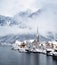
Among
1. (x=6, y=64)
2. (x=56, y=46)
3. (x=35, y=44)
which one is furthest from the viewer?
(x=35, y=44)

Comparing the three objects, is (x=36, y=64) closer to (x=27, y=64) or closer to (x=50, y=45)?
(x=27, y=64)

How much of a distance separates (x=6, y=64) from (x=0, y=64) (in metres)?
0.58

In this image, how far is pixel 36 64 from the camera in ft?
86.9

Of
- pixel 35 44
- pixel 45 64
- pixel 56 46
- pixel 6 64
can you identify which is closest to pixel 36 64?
pixel 45 64

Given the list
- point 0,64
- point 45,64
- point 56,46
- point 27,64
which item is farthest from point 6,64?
point 56,46

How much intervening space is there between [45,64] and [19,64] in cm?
273

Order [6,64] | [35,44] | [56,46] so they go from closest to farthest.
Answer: [6,64] → [56,46] → [35,44]

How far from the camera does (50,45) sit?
51500 mm

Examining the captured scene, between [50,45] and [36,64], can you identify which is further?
[50,45]

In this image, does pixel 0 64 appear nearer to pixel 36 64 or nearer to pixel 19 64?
pixel 19 64

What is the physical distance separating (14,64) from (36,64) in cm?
246

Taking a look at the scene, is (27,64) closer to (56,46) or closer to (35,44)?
(56,46)

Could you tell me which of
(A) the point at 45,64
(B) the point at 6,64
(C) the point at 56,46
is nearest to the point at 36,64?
(A) the point at 45,64

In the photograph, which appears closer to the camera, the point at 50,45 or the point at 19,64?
the point at 19,64
